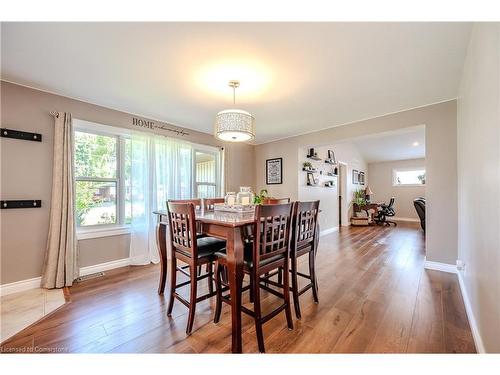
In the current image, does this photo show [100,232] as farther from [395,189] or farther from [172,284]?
[395,189]

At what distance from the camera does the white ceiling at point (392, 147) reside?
19.2 feet

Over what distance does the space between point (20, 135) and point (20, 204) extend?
0.73 metres

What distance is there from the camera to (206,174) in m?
4.15

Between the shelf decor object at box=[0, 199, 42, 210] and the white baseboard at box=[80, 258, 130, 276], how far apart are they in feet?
3.05

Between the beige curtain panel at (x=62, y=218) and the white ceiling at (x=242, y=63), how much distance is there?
21.6 inches

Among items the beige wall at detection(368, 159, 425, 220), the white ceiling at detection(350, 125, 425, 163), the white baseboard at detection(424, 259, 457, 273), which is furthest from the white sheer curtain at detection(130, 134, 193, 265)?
the beige wall at detection(368, 159, 425, 220)

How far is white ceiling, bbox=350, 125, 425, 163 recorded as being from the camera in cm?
586

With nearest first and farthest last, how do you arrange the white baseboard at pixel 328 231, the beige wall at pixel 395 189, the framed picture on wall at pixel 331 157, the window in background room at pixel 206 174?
the window in background room at pixel 206 174
the white baseboard at pixel 328 231
the framed picture on wall at pixel 331 157
the beige wall at pixel 395 189

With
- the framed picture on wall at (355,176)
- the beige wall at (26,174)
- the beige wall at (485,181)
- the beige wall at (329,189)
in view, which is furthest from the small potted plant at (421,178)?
the beige wall at (26,174)

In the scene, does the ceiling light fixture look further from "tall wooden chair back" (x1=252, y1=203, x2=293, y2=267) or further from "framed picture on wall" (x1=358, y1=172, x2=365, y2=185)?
"framed picture on wall" (x1=358, y1=172, x2=365, y2=185)

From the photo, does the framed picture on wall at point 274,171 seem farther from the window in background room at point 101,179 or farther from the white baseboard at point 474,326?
the white baseboard at point 474,326

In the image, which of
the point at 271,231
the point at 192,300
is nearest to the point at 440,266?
the point at 271,231
